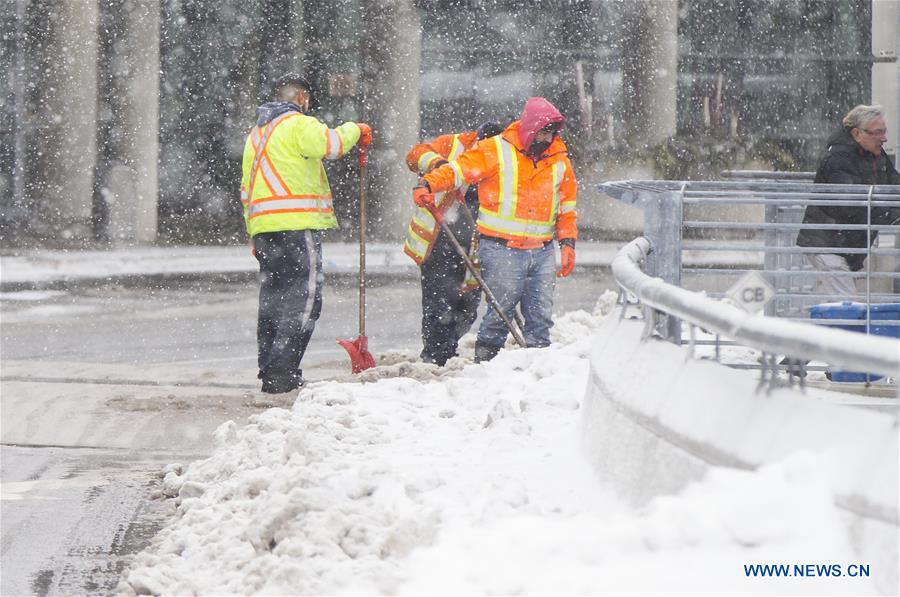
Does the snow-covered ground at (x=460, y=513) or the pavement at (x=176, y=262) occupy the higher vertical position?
the snow-covered ground at (x=460, y=513)

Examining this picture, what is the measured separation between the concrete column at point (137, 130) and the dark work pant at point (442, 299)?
12470 mm

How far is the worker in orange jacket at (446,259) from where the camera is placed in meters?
9.86

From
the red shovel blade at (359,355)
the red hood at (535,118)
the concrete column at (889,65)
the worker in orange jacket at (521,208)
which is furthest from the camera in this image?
the red shovel blade at (359,355)

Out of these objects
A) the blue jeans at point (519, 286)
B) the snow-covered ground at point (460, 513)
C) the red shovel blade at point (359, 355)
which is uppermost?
the blue jeans at point (519, 286)

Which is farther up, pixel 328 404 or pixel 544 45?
pixel 544 45


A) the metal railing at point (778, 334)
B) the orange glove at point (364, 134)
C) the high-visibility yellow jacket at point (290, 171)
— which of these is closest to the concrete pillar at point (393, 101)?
the orange glove at point (364, 134)

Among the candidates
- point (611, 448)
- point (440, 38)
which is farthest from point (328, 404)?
point (440, 38)

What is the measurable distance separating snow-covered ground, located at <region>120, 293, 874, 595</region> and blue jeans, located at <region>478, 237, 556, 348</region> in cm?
178

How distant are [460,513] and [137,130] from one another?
60.4 feet

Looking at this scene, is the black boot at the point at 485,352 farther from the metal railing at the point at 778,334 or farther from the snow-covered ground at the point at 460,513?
the metal railing at the point at 778,334

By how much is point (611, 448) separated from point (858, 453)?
1.45 m

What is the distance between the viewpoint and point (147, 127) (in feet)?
73.2

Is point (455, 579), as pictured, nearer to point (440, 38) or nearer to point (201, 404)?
point (201, 404)

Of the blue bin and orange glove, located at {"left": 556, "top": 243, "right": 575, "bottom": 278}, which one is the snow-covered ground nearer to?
the blue bin
